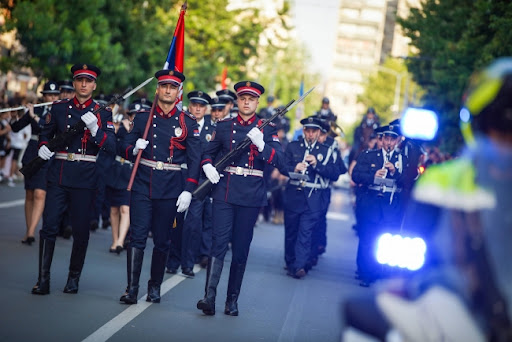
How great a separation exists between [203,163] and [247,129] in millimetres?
532

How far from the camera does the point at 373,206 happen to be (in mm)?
12797

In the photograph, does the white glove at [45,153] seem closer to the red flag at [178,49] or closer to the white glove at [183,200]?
the white glove at [183,200]

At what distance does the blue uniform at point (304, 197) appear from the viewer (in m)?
13.1

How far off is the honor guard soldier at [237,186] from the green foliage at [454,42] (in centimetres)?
1209

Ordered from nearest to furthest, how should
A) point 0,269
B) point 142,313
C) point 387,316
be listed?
1. point 387,316
2. point 142,313
3. point 0,269

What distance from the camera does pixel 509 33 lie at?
20.5m

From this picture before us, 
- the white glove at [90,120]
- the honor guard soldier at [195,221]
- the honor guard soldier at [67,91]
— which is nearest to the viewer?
the white glove at [90,120]

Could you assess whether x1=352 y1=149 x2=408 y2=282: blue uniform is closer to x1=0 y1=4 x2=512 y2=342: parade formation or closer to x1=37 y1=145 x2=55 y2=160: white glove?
x1=0 y1=4 x2=512 y2=342: parade formation

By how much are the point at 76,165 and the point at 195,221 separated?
3.19 meters

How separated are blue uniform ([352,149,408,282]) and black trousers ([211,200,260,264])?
3.98 m

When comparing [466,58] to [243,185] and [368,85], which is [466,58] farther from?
[368,85]

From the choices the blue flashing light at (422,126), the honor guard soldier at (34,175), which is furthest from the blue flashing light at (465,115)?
the honor guard soldier at (34,175)

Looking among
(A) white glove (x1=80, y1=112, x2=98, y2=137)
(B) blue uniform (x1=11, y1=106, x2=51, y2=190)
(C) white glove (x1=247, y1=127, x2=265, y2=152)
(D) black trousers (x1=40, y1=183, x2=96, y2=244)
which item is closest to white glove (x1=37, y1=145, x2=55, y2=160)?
(D) black trousers (x1=40, y1=183, x2=96, y2=244)

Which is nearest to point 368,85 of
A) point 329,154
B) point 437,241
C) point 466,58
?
point 466,58
